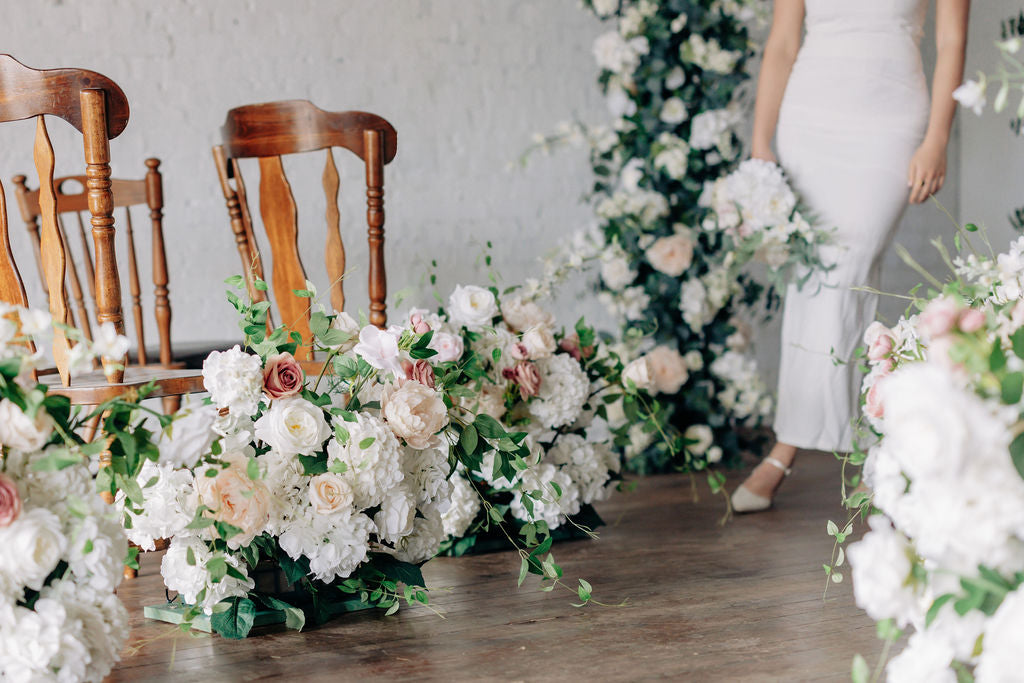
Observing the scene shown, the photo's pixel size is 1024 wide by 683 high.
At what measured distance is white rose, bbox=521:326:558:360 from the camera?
1.98 metres

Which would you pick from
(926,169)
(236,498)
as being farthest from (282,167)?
(926,169)

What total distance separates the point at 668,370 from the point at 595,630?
140cm

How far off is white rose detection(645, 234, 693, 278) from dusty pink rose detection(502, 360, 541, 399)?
1.05 metres

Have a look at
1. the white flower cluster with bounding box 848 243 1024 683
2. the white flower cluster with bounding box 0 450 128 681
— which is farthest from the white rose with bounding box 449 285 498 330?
the white flower cluster with bounding box 848 243 1024 683

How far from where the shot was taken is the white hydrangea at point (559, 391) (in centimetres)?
203

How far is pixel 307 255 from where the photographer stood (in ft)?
10.0

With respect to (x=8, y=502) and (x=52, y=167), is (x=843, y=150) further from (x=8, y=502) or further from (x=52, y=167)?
(x=8, y=502)

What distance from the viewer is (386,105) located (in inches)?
126

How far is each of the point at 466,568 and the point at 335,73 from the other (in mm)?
1826

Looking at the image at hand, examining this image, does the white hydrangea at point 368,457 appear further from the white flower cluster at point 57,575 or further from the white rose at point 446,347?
the white flower cluster at point 57,575

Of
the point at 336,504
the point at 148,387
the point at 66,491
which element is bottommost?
the point at 336,504

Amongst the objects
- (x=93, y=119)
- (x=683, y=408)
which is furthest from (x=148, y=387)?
(x=683, y=408)

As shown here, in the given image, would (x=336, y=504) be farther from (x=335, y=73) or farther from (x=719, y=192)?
(x=335, y=73)

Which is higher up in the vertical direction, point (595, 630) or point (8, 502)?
point (8, 502)
